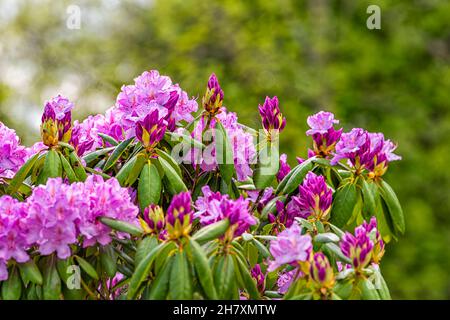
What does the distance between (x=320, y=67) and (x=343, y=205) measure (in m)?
7.21

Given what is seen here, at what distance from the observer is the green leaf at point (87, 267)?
1726mm

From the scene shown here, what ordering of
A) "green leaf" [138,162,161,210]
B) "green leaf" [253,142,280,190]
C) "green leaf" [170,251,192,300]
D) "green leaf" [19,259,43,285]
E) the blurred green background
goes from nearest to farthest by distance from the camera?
"green leaf" [170,251,192,300]
"green leaf" [19,259,43,285]
"green leaf" [138,162,161,210]
"green leaf" [253,142,280,190]
the blurred green background

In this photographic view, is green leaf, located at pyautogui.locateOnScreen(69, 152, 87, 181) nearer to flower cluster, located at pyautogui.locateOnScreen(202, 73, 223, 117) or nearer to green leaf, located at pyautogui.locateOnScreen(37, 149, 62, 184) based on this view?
green leaf, located at pyautogui.locateOnScreen(37, 149, 62, 184)

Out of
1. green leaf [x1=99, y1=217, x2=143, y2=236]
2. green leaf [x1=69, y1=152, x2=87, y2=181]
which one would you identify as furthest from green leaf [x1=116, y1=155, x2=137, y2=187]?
green leaf [x1=99, y1=217, x2=143, y2=236]

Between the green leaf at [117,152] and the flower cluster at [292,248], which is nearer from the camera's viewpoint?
the flower cluster at [292,248]

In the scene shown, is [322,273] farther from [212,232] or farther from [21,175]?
[21,175]

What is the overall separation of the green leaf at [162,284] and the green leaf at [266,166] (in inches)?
22.3

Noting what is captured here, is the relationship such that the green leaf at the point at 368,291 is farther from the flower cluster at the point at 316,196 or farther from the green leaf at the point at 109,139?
the green leaf at the point at 109,139

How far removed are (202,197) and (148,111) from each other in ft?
0.92

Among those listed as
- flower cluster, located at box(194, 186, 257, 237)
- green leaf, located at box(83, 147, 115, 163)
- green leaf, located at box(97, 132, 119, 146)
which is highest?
green leaf, located at box(97, 132, 119, 146)

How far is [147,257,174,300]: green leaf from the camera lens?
1.59 metres

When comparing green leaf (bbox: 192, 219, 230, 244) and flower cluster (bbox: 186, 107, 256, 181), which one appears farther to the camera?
flower cluster (bbox: 186, 107, 256, 181)

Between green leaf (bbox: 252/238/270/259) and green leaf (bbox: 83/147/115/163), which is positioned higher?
green leaf (bbox: 83/147/115/163)

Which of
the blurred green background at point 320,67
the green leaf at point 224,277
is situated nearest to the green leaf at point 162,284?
the green leaf at point 224,277
